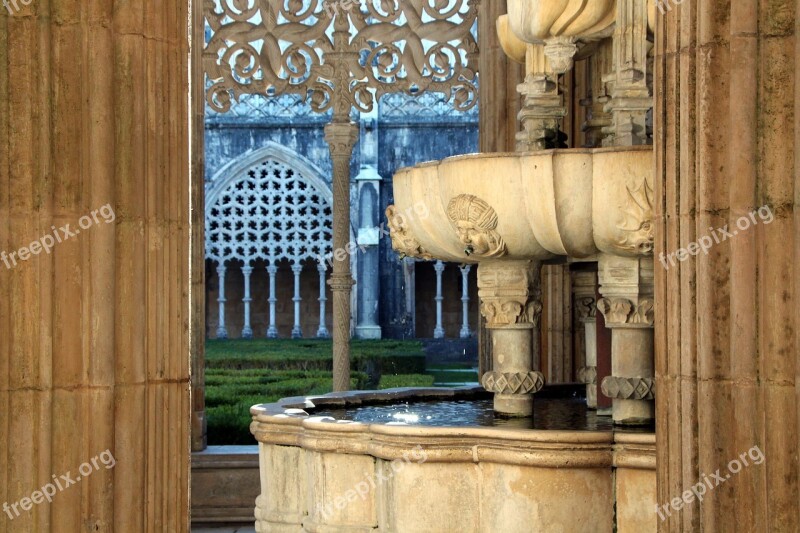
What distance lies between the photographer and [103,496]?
3246mm

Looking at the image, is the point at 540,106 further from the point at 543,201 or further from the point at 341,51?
the point at 341,51

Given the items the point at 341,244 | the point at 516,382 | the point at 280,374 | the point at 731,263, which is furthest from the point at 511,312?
the point at 280,374

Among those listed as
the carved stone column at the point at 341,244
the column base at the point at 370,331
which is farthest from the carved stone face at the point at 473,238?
the column base at the point at 370,331

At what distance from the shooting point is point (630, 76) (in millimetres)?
4414

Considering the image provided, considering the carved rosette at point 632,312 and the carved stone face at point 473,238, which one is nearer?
the carved stone face at point 473,238

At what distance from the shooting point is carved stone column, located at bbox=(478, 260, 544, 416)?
4.48m

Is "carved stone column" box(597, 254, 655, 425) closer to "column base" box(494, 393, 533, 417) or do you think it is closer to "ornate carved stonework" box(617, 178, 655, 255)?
"ornate carved stonework" box(617, 178, 655, 255)

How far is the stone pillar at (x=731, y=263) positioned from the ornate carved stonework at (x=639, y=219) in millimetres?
761

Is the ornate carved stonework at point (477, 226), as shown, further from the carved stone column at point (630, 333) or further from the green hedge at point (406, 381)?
the green hedge at point (406, 381)

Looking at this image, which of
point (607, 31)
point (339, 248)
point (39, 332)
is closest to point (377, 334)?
point (339, 248)

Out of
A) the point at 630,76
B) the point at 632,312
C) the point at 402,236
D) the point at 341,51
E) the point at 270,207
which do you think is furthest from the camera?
the point at 270,207

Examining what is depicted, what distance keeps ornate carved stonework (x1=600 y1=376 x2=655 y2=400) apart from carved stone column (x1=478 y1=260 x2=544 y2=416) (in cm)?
33

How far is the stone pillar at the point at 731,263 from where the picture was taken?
2900 mm

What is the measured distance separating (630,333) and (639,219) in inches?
19.2
